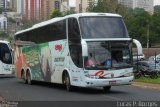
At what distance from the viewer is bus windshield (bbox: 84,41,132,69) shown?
73.9 ft

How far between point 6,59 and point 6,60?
0.28ft

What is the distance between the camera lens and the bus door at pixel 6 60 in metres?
41.2

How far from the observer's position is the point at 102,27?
2316 cm

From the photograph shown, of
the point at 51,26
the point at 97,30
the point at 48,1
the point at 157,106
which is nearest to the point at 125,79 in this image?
the point at 97,30

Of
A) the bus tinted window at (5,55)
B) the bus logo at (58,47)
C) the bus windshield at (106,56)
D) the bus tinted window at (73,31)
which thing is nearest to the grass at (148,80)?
the bus logo at (58,47)

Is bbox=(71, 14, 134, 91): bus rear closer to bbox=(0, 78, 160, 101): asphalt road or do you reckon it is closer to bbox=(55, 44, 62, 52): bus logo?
bbox=(0, 78, 160, 101): asphalt road

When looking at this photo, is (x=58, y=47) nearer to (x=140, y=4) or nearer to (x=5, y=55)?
(x=5, y=55)

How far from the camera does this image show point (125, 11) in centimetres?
7406

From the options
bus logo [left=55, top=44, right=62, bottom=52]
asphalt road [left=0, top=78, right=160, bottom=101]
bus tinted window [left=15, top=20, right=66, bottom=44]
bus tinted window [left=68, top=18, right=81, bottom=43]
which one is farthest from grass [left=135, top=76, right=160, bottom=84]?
bus tinted window [left=68, top=18, right=81, bottom=43]

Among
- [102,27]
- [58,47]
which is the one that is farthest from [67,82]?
[102,27]

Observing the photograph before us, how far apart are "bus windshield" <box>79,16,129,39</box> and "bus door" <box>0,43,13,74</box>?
18859 mm

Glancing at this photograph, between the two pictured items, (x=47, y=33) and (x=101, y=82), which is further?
(x=47, y=33)

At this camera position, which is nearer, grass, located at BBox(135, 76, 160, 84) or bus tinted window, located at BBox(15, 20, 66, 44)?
bus tinted window, located at BBox(15, 20, 66, 44)

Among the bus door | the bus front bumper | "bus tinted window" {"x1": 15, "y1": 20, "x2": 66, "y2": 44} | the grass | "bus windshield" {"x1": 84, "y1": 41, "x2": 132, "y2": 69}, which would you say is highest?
"bus tinted window" {"x1": 15, "y1": 20, "x2": 66, "y2": 44}
